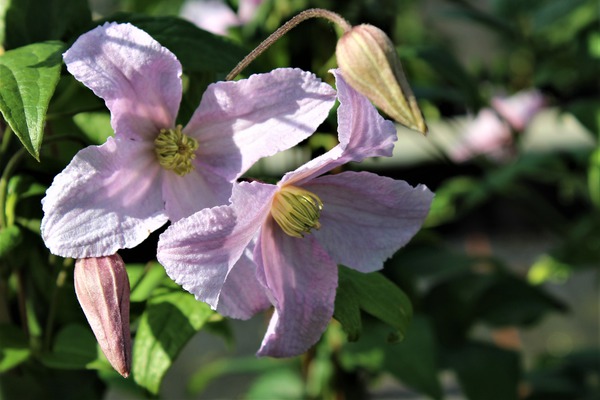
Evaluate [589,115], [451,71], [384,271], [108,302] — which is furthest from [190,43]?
[589,115]

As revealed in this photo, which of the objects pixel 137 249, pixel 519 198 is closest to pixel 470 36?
pixel 519 198

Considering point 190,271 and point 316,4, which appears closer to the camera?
point 190,271

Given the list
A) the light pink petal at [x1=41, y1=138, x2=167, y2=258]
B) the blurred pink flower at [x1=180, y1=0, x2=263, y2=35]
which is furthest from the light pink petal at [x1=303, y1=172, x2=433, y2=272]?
the blurred pink flower at [x1=180, y1=0, x2=263, y2=35]

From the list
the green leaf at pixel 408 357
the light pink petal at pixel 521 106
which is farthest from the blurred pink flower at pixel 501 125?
the green leaf at pixel 408 357

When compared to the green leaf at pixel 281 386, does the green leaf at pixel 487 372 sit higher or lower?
higher

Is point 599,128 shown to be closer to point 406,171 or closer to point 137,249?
point 137,249

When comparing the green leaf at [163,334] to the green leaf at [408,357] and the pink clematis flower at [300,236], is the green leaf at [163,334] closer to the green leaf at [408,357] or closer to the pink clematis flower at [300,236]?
the pink clematis flower at [300,236]
